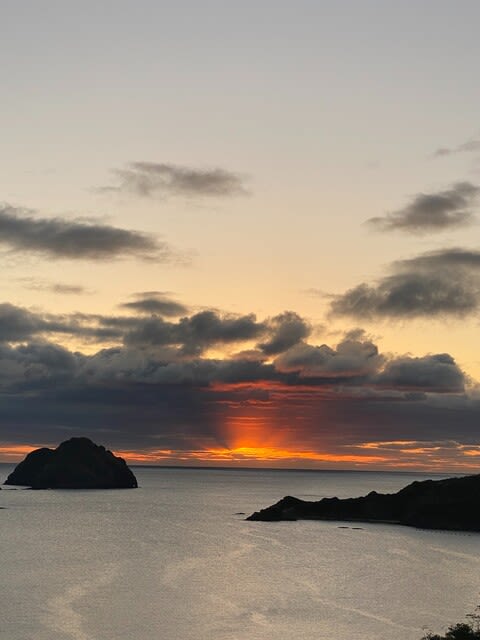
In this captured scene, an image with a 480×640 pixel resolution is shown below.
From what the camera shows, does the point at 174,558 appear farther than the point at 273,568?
Yes

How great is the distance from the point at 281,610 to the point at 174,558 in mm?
53242

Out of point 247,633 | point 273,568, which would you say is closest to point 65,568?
point 273,568

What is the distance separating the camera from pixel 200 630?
93500mm

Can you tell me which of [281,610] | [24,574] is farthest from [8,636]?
[24,574]

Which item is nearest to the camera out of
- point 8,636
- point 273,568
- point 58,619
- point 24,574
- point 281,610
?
point 8,636

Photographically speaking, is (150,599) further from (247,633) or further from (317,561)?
(317,561)

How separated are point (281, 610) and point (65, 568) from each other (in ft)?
156

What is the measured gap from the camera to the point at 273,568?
142m

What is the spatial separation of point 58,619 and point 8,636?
10094mm

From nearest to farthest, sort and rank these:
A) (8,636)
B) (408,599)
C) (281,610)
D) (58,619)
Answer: (8,636), (58,619), (281,610), (408,599)

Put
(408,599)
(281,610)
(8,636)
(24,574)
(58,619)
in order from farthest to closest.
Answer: (24,574), (408,599), (281,610), (58,619), (8,636)

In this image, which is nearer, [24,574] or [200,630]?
[200,630]

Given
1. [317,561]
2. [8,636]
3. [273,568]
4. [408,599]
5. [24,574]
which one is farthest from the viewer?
[317,561]

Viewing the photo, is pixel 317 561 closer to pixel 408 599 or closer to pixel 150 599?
pixel 408 599
